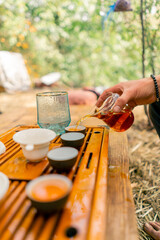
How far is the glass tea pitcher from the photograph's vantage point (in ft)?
3.38

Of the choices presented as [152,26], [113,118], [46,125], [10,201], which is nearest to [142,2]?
[152,26]

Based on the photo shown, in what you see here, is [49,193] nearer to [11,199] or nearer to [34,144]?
[11,199]

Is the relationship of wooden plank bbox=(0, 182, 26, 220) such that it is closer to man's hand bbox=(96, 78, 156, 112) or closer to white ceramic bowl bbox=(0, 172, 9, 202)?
white ceramic bowl bbox=(0, 172, 9, 202)

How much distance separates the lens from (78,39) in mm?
6246

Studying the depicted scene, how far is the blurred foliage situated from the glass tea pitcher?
62.4 inches

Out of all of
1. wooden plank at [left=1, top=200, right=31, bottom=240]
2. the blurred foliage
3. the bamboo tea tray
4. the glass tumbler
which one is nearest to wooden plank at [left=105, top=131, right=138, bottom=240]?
the bamboo tea tray

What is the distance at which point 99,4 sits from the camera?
251 cm

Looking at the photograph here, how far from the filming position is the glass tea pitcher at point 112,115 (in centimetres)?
103

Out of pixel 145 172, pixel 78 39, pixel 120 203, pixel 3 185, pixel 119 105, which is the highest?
pixel 78 39

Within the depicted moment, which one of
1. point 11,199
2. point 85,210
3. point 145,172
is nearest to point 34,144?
point 11,199

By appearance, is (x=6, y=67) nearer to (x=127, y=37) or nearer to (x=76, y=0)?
(x=76, y=0)

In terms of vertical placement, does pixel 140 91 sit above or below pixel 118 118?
above

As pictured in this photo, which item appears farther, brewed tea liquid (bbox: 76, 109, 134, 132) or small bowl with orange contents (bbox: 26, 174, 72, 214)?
brewed tea liquid (bbox: 76, 109, 134, 132)

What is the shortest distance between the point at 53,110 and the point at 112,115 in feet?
1.10
